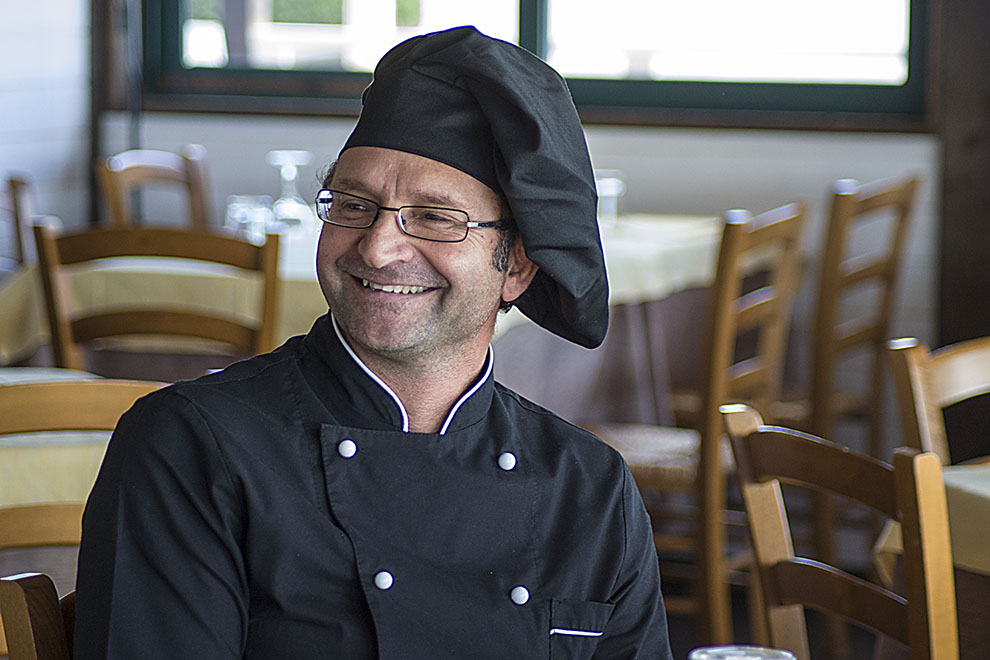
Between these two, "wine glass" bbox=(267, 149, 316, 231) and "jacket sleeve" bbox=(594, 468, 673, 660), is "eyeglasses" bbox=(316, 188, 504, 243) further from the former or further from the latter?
"wine glass" bbox=(267, 149, 316, 231)

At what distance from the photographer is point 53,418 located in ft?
4.40

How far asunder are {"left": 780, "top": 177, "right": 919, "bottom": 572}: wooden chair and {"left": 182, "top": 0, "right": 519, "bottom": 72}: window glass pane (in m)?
1.28

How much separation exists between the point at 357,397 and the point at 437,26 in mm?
3035

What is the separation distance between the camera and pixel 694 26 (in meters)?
3.85

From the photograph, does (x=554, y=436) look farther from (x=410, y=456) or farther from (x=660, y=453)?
(x=660, y=453)

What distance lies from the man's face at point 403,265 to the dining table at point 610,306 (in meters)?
1.25

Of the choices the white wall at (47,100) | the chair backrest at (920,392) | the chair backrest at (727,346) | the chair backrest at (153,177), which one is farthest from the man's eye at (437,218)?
the white wall at (47,100)

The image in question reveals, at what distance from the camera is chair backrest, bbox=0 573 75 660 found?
3.11ft

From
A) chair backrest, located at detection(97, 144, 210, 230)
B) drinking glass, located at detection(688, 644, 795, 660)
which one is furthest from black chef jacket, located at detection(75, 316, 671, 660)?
chair backrest, located at detection(97, 144, 210, 230)

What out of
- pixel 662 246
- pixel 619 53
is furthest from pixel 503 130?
pixel 619 53

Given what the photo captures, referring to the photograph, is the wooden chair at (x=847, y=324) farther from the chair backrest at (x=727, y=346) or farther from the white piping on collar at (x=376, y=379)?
the white piping on collar at (x=376, y=379)

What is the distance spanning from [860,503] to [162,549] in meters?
0.65

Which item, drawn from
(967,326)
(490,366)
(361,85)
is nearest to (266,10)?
(361,85)

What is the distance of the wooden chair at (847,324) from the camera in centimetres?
303
